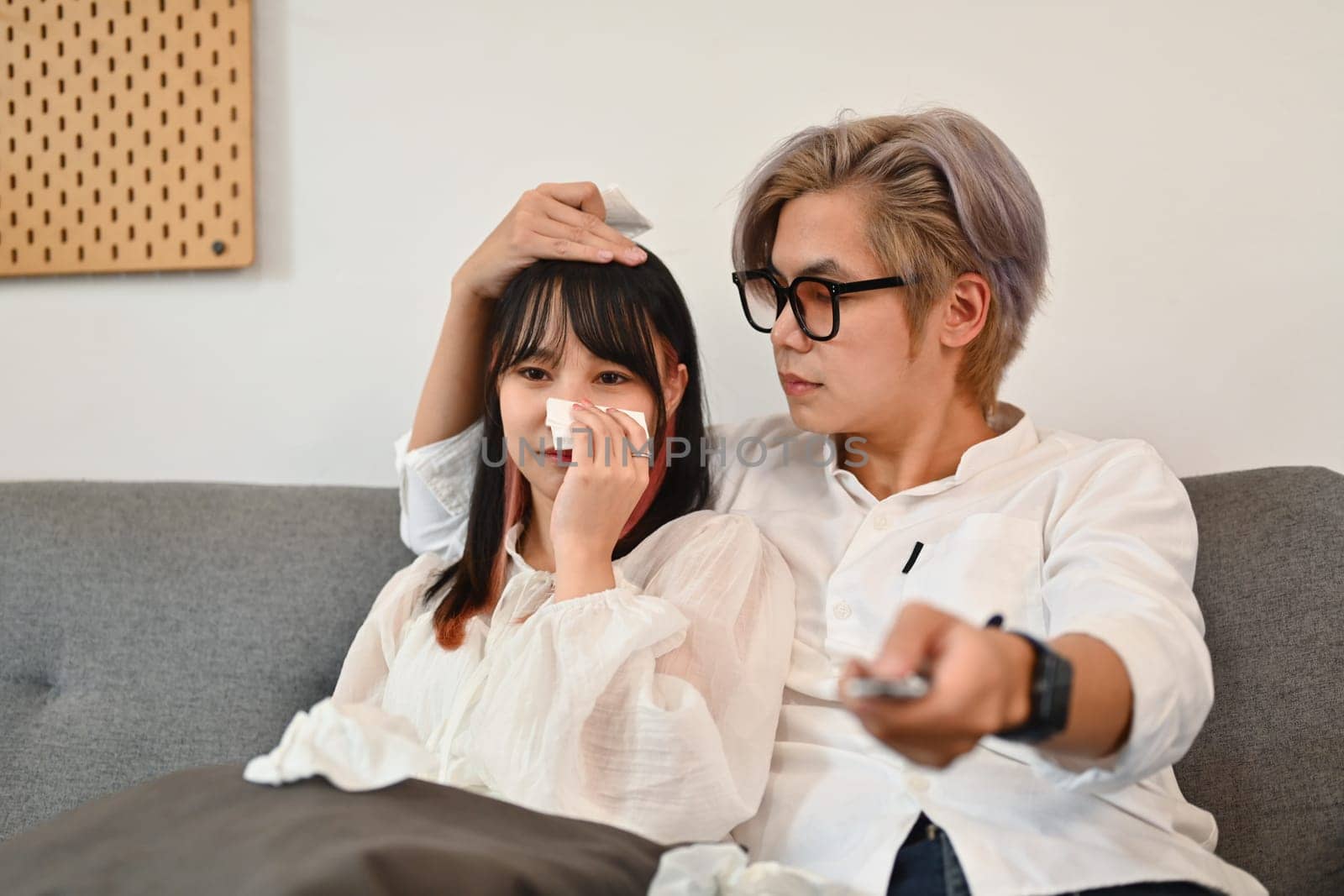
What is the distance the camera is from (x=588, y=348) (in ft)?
4.24

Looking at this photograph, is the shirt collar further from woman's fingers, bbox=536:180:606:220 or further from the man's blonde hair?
woman's fingers, bbox=536:180:606:220

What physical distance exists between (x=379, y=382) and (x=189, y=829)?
109 centimetres

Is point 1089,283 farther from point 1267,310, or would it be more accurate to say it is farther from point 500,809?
point 500,809

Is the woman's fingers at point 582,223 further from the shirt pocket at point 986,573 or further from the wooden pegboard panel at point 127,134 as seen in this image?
the wooden pegboard panel at point 127,134

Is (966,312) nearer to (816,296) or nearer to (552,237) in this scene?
(816,296)

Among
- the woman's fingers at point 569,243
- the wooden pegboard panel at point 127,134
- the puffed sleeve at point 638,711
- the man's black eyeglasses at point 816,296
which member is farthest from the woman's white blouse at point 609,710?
the wooden pegboard panel at point 127,134

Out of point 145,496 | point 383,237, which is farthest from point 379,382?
point 145,496

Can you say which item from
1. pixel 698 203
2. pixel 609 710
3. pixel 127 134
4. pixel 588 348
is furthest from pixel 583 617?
pixel 127 134

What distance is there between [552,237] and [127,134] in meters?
1.01

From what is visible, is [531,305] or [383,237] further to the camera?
[383,237]

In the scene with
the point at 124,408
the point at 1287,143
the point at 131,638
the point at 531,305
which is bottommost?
the point at 131,638

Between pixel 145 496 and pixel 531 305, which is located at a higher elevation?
pixel 531 305

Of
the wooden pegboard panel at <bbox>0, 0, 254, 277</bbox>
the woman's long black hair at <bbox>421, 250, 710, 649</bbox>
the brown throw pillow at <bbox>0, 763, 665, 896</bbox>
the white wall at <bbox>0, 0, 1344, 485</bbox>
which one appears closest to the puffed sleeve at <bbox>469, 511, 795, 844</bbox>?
the brown throw pillow at <bbox>0, 763, 665, 896</bbox>

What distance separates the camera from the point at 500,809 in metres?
0.94
